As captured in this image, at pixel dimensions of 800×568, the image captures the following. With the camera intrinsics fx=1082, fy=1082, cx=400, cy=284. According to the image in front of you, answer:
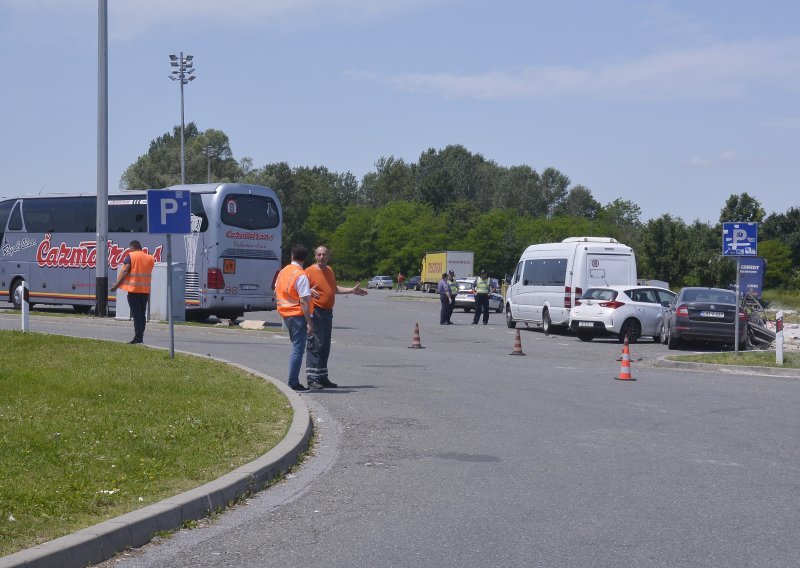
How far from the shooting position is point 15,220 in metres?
35.8

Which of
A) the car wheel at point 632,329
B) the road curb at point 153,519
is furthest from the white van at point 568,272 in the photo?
the road curb at point 153,519

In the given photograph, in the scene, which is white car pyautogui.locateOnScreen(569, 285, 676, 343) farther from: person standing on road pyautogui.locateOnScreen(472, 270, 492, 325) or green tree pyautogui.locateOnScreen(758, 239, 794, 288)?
green tree pyautogui.locateOnScreen(758, 239, 794, 288)

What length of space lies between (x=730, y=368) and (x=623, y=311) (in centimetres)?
766

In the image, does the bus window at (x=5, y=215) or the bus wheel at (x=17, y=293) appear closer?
the bus wheel at (x=17, y=293)

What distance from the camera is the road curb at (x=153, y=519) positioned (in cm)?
546

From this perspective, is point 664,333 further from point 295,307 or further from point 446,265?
point 446,265

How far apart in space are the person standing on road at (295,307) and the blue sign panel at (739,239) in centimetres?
1025

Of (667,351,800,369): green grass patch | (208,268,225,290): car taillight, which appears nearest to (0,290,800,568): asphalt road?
(667,351,800,369): green grass patch

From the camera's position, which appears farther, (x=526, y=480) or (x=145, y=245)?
(x=145, y=245)

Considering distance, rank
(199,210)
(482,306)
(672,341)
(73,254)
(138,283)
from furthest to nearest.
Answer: (482,306), (73,254), (199,210), (672,341), (138,283)

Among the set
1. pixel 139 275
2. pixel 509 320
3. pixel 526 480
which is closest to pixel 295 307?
pixel 526 480

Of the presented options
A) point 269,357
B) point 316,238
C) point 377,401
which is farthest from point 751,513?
point 316,238

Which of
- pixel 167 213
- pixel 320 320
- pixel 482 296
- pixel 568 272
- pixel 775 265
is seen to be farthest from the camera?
pixel 775 265

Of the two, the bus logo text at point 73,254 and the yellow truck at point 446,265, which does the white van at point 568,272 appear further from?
the yellow truck at point 446,265
